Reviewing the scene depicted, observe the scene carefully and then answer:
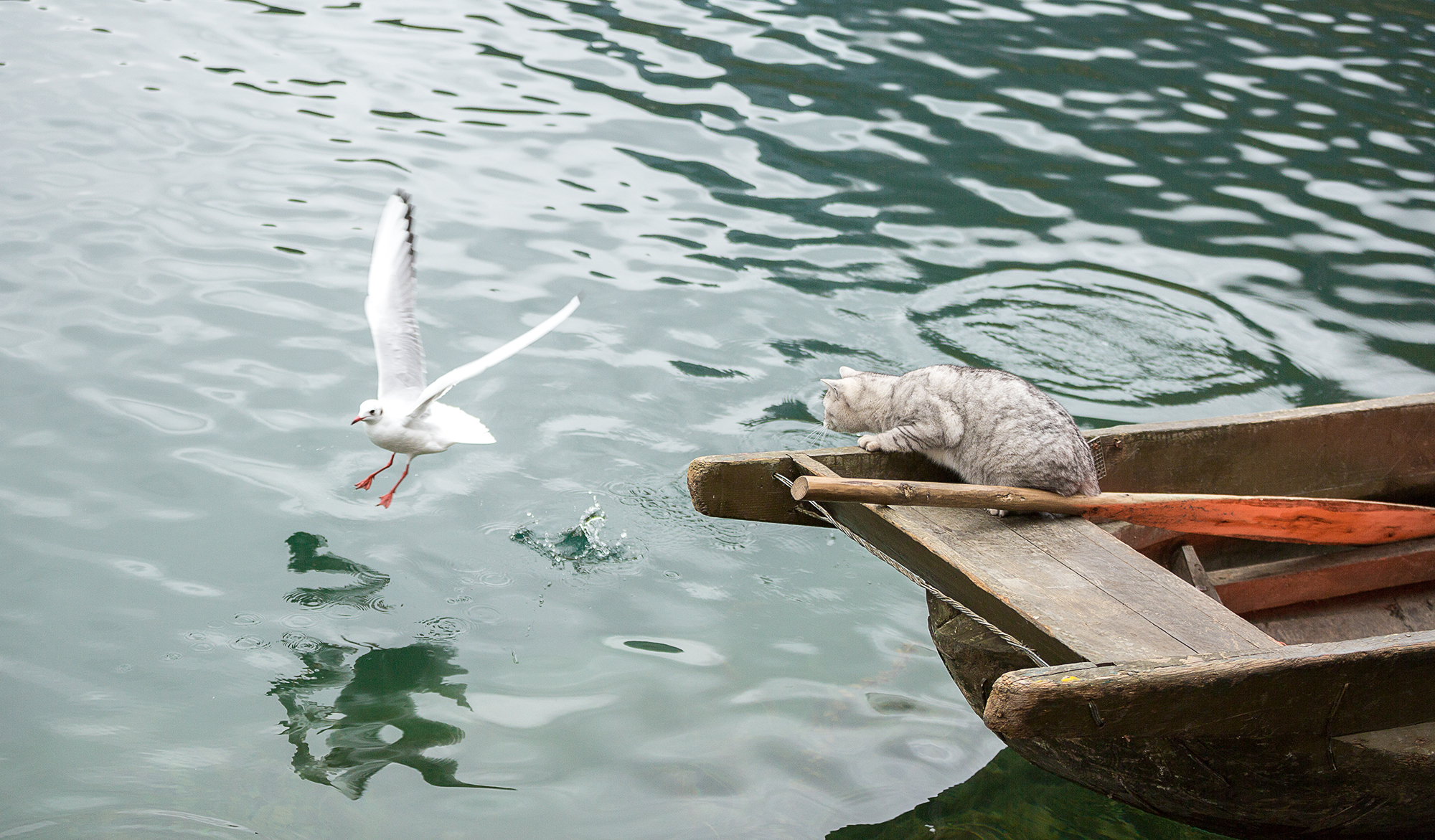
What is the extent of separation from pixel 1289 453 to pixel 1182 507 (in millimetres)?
1422

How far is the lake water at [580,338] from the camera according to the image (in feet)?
14.5

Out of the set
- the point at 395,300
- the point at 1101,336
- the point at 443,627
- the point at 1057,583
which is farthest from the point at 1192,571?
the point at 395,300

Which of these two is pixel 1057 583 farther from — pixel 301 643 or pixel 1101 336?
pixel 1101 336

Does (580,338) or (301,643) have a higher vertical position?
(580,338)

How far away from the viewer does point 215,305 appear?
7.30 meters

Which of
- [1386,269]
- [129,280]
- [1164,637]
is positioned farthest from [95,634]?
[1386,269]

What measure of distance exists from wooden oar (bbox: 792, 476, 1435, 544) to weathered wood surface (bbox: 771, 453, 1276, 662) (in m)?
0.12

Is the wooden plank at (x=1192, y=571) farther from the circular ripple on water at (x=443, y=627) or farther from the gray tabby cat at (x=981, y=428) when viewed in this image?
the circular ripple on water at (x=443, y=627)

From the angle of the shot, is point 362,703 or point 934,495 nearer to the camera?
point 934,495

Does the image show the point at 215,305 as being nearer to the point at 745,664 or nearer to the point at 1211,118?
the point at 745,664

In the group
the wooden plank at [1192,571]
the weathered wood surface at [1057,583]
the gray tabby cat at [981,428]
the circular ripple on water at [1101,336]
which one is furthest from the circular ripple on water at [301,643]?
A: the circular ripple on water at [1101,336]

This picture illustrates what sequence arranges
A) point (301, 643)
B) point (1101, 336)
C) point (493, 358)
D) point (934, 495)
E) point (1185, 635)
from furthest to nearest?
point (1101, 336) < point (301, 643) < point (493, 358) < point (934, 495) < point (1185, 635)

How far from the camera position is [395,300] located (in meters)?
5.21

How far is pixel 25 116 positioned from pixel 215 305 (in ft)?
12.1
